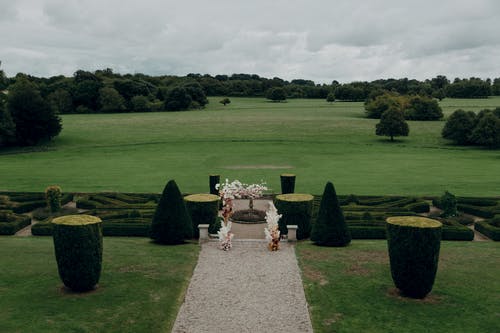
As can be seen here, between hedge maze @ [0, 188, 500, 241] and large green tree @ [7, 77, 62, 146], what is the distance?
32.9 meters

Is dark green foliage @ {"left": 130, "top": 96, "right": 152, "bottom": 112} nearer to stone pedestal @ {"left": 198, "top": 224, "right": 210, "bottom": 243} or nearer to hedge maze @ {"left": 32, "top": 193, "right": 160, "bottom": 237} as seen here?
hedge maze @ {"left": 32, "top": 193, "right": 160, "bottom": 237}

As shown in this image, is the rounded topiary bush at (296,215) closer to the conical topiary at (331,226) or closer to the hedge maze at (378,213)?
the conical topiary at (331,226)

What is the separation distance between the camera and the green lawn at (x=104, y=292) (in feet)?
45.5

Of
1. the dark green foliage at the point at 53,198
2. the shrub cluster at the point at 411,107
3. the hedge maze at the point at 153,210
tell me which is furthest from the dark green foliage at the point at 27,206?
the shrub cluster at the point at 411,107

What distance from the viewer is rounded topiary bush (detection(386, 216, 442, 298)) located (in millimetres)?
14859

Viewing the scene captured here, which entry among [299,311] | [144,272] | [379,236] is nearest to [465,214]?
[379,236]

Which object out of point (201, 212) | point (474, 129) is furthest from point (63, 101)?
point (201, 212)

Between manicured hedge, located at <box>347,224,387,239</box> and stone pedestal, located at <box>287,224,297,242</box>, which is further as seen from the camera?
manicured hedge, located at <box>347,224,387,239</box>

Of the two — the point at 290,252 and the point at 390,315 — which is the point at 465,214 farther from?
the point at 390,315

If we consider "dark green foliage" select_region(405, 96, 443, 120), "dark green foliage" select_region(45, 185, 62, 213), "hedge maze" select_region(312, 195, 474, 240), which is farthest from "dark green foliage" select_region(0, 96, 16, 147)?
"dark green foliage" select_region(405, 96, 443, 120)

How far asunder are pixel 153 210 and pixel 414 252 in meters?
17.8

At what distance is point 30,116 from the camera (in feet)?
209

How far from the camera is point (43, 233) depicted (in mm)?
24922

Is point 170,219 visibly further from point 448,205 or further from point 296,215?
point 448,205
